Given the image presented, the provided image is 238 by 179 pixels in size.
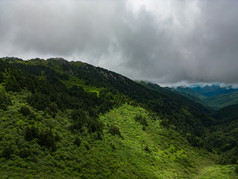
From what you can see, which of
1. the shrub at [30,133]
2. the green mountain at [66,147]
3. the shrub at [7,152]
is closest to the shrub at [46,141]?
the green mountain at [66,147]

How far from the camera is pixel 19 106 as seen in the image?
33.1 meters

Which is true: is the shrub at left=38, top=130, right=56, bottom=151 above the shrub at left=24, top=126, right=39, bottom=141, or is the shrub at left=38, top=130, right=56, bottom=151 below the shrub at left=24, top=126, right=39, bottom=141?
below

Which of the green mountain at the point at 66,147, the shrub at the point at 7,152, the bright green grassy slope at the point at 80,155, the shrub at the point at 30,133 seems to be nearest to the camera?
the shrub at the point at 7,152

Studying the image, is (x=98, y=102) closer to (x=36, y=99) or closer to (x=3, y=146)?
(x=36, y=99)

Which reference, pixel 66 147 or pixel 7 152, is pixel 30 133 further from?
pixel 66 147

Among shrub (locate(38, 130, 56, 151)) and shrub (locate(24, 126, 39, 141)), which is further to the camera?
shrub (locate(38, 130, 56, 151))

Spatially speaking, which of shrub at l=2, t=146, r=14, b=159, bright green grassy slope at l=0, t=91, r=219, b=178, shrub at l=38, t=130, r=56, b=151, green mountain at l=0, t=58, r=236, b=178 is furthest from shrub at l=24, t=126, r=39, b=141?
shrub at l=2, t=146, r=14, b=159

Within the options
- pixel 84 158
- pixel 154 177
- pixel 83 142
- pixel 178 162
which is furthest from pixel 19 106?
pixel 178 162

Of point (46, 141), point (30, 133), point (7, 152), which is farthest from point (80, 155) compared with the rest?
point (7, 152)

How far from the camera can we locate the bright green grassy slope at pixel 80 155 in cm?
2044

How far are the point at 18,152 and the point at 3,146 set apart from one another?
103 inches

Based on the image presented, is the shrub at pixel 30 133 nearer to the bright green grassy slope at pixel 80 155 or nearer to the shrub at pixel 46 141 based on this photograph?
the bright green grassy slope at pixel 80 155

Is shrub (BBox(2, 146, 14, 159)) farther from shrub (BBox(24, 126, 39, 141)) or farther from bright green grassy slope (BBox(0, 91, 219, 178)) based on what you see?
shrub (BBox(24, 126, 39, 141))

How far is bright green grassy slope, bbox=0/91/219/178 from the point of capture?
20438 mm
